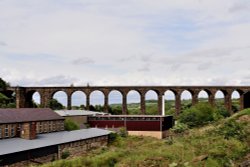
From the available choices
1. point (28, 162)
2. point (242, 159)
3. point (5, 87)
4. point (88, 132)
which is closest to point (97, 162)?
point (28, 162)

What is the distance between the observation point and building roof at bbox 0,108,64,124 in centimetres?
3381

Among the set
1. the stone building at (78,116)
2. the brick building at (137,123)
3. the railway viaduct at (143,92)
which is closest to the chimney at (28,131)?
the stone building at (78,116)

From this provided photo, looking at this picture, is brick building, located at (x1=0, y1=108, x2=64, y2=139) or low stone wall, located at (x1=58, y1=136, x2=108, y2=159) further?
brick building, located at (x1=0, y1=108, x2=64, y2=139)

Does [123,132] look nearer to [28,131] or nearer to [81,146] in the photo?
[81,146]

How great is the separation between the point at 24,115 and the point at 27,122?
→ 1980mm

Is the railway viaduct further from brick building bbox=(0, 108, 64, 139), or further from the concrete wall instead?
brick building bbox=(0, 108, 64, 139)

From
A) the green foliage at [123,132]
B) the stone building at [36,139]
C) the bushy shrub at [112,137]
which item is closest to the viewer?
the stone building at [36,139]

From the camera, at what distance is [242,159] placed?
913 inches

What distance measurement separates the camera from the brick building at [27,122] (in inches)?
1289

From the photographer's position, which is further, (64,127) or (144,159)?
(64,127)

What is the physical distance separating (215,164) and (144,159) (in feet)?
14.8

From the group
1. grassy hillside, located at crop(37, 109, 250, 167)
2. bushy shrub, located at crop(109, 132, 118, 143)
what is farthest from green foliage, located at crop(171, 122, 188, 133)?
grassy hillside, located at crop(37, 109, 250, 167)

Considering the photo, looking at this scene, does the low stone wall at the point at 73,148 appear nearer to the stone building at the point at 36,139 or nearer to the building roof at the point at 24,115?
the stone building at the point at 36,139

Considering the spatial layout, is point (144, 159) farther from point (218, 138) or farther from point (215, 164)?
point (218, 138)
